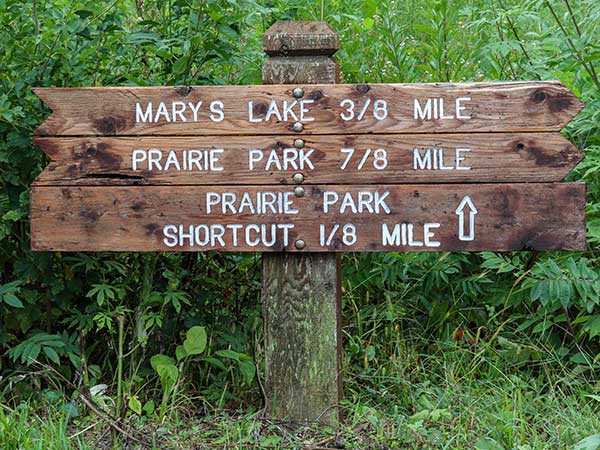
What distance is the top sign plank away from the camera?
134 inches

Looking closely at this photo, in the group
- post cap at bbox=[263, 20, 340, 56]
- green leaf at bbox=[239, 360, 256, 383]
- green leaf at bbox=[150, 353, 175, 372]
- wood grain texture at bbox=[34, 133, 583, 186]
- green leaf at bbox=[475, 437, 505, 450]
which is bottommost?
green leaf at bbox=[475, 437, 505, 450]

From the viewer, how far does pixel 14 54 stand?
3.81 meters

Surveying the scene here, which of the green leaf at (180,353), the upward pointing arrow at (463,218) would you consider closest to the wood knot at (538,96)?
the upward pointing arrow at (463,218)

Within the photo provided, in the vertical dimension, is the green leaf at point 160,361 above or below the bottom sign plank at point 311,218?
below

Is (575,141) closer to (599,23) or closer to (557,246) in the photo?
(599,23)

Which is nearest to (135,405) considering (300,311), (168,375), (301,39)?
(168,375)

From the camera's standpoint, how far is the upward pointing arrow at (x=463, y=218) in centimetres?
341

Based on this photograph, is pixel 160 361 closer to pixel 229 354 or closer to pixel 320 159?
pixel 229 354

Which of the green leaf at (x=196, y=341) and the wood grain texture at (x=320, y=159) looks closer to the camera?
the wood grain texture at (x=320, y=159)

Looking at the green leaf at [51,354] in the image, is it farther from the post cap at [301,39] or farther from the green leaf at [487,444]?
the green leaf at [487,444]

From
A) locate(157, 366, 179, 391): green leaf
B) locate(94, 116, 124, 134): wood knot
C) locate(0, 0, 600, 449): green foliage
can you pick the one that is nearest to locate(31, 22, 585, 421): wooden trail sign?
locate(94, 116, 124, 134): wood knot

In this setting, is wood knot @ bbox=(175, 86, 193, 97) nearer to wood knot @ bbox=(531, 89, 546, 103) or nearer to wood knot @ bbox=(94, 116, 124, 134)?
wood knot @ bbox=(94, 116, 124, 134)

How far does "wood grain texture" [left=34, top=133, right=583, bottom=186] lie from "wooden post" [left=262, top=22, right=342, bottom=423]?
0.31 m

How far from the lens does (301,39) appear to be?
353 cm
